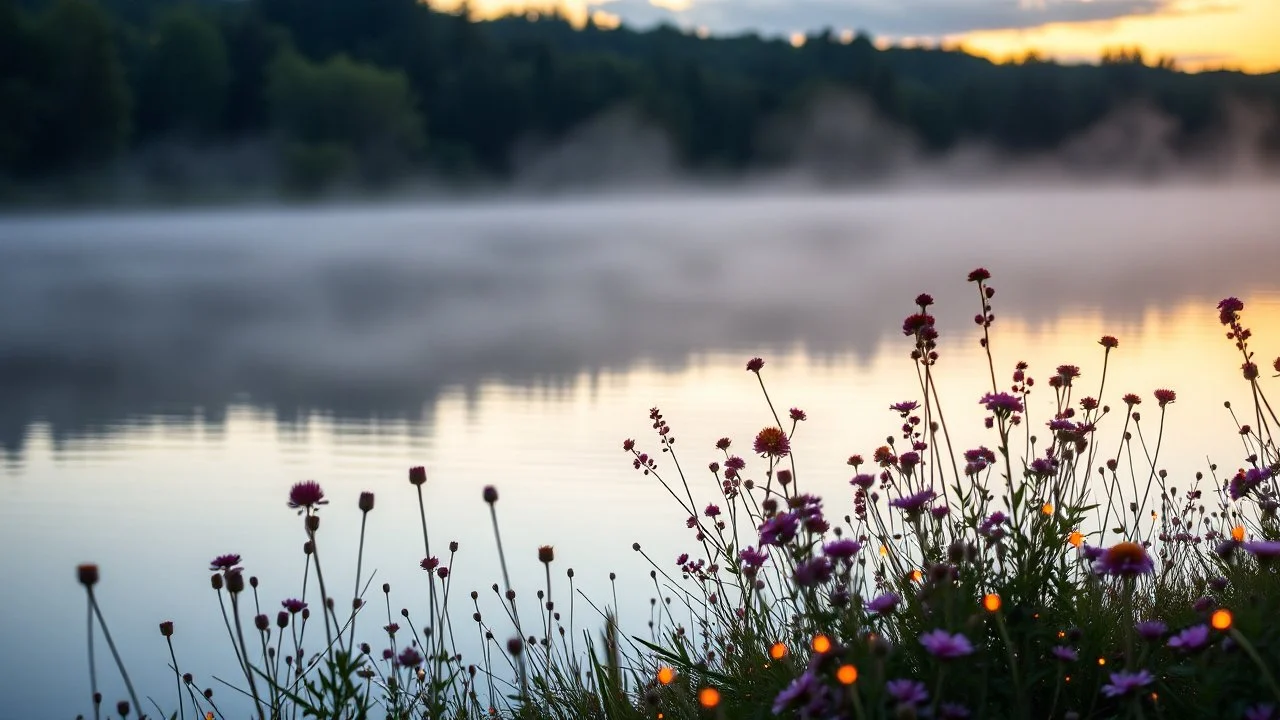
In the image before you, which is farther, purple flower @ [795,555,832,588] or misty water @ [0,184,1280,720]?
misty water @ [0,184,1280,720]

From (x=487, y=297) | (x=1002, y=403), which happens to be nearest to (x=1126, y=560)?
(x=1002, y=403)

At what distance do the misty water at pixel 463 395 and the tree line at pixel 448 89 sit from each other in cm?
2879

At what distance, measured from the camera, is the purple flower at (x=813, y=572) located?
5.91ft

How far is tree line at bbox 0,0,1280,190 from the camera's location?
51062mm

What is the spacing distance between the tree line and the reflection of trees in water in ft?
42.3

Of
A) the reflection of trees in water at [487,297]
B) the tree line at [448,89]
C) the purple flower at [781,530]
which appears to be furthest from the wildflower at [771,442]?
the tree line at [448,89]

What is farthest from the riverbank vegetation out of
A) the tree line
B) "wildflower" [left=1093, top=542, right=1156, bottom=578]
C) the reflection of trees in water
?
the tree line

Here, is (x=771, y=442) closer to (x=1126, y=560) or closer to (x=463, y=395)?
(x=1126, y=560)

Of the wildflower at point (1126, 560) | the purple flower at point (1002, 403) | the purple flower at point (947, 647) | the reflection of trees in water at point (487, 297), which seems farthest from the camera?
the reflection of trees in water at point (487, 297)

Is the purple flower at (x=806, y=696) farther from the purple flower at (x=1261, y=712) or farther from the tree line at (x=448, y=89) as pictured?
the tree line at (x=448, y=89)

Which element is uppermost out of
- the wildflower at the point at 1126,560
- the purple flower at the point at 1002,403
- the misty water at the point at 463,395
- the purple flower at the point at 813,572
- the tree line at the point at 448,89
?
the tree line at the point at 448,89

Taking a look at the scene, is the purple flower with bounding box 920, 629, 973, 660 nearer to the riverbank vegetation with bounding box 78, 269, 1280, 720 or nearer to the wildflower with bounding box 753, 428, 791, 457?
the riverbank vegetation with bounding box 78, 269, 1280, 720

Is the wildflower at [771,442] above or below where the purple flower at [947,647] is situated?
above

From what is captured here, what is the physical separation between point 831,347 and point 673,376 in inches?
80.5
